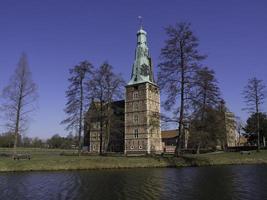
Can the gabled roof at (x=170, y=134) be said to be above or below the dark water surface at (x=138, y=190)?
above

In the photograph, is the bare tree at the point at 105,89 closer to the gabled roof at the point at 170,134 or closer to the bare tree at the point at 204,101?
the bare tree at the point at 204,101

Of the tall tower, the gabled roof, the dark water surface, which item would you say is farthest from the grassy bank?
the gabled roof

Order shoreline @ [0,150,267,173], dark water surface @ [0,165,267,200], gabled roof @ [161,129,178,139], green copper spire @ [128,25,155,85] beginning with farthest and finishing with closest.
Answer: gabled roof @ [161,129,178,139], green copper spire @ [128,25,155,85], shoreline @ [0,150,267,173], dark water surface @ [0,165,267,200]

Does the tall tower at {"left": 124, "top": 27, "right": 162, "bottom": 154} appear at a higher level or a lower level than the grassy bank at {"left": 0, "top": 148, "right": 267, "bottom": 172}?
higher

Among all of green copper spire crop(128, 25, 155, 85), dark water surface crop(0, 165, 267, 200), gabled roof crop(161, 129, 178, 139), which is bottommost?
dark water surface crop(0, 165, 267, 200)

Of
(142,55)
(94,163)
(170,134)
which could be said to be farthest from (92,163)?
(170,134)

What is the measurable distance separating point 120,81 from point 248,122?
148 ft

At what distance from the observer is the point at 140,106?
281 ft

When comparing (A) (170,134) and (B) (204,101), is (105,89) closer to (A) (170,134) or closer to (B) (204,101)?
(B) (204,101)

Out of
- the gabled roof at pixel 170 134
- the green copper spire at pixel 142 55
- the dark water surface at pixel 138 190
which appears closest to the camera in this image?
the dark water surface at pixel 138 190

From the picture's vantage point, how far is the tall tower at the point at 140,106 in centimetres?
8325

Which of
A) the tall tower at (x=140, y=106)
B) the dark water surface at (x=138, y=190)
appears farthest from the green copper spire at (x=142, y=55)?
the dark water surface at (x=138, y=190)

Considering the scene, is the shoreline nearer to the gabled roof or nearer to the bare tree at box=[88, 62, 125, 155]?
the bare tree at box=[88, 62, 125, 155]

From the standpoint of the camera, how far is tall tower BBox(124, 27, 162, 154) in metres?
83.2
